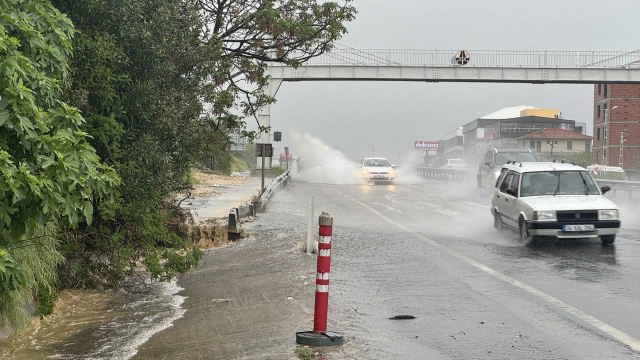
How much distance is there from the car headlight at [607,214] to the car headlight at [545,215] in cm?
84

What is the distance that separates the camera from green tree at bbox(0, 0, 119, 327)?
5.11 meters

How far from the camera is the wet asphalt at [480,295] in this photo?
638 cm

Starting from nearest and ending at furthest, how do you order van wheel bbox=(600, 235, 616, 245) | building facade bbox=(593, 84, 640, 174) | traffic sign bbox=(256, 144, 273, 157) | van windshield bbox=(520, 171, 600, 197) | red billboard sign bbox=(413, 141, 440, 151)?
van wheel bbox=(600, 235, 616, 245), van windshield bbox=(520, 171, 600, 197), traffic sign bbox=(256, 144, 273, 157), building facade bbox=(593, 84, 640, 174), red billboard sign bbox=(413, 141, 440, 151)

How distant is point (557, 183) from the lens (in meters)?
14.4

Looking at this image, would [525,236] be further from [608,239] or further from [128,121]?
[128,121]

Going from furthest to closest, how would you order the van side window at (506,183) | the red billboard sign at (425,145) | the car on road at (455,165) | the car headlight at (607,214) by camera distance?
the red billboard sign at (425,145) < the car on road at (455,165) < the van side window at (506,183) < the car headlight at (607,214)

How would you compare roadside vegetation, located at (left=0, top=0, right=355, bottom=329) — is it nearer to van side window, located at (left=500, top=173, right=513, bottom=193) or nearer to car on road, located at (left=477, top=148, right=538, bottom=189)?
van side window, located at (left=500, top=173, right=513, bottom=193)

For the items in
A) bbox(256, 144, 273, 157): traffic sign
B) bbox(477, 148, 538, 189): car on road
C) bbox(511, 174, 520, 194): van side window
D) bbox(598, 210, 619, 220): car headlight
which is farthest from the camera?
bbox(256, 144, 273, 157): traffic sign

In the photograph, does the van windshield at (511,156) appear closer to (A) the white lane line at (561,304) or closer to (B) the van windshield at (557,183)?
(B) the van windshield at (557,183)

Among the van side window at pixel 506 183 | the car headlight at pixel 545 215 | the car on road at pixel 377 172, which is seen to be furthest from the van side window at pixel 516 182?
the car on road at pixel 377 172

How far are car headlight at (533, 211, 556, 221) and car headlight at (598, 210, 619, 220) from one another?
84cm

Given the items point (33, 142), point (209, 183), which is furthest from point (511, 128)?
point (33, 142)

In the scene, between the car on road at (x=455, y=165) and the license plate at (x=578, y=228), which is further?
the car on road at (x=455, y=165)

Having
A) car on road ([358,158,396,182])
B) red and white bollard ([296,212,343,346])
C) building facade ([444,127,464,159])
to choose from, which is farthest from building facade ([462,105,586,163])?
red and white bollard ([296,212,343,346])
